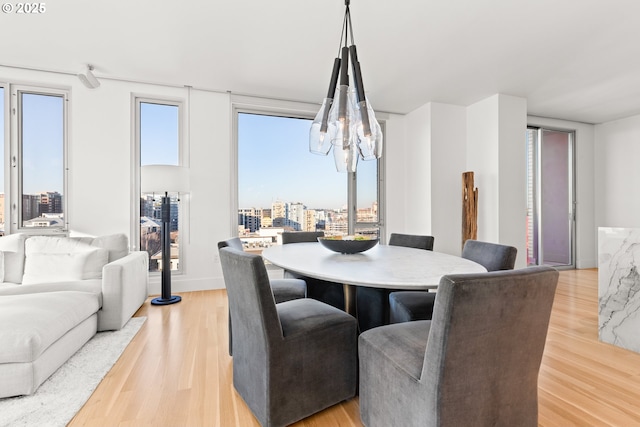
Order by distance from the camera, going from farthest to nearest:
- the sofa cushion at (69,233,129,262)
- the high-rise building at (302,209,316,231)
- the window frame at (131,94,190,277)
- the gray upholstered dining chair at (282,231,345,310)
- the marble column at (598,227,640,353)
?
1. the high-rise building at (302,209,316,231)
2. the window frame at (131,94,190,277)
3. the sofa cushion at (69,233,129,262)
4. the gray upholstered dining chair at (282,231,345,310)
5. the marble column at (598,227,640,353)

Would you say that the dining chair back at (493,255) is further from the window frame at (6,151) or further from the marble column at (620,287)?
the window frame at (6,151)

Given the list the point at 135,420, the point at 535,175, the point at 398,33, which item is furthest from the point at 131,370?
the point at 535,175

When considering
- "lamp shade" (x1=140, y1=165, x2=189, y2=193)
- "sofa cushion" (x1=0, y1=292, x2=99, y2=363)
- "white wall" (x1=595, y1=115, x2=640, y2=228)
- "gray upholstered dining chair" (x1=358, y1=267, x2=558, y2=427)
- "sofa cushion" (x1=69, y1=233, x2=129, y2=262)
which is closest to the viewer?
"gray upholstered dining chair" (x1=358, y1=267, x2=558, y2=427)

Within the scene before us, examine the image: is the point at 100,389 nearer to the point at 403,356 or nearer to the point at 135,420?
the point at 135,420

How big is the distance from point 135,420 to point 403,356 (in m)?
1.31

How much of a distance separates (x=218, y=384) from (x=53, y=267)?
1.99 meters

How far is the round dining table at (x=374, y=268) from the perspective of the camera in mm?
1290

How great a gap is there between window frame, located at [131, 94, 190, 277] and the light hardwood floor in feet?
4.32

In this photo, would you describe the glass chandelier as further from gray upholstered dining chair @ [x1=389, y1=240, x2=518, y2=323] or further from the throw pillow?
the throw pillow

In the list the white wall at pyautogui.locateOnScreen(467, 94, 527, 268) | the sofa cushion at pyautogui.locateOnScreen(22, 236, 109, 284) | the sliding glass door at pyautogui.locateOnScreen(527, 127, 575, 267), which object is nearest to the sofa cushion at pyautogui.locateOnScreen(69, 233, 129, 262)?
the sofa cushion at pyautogui.locateOnScreen(22, 236, 109, 284)

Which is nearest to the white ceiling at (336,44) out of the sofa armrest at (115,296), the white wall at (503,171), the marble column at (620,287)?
the white wall at (503,171)

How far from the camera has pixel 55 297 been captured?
2.20m

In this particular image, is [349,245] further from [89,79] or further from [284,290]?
[89,79]

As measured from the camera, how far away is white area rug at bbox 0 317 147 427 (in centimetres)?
153
